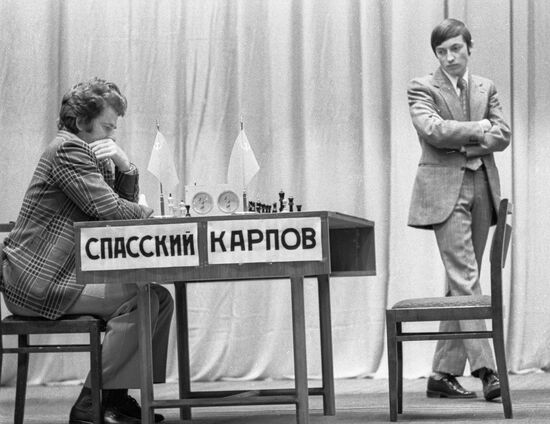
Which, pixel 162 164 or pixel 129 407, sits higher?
pixel 162 164

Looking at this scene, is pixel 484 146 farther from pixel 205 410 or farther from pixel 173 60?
pixel 173 60

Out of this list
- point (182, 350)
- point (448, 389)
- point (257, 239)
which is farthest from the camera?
point (448, 389)

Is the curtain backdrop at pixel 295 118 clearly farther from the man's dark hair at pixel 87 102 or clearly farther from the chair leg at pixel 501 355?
the man's dark hair at pixel 87 102

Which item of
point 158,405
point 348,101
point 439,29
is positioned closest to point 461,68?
point 439,29

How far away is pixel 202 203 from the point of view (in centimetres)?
318

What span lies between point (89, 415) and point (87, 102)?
0.97 meters

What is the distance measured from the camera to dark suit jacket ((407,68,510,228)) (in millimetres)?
4094

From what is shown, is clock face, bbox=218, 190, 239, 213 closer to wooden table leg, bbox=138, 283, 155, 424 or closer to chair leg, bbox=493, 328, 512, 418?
wooden table leg, bbox=138, 283, 155, 424

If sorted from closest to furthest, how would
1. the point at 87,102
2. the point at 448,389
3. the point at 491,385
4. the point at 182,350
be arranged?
the point at 87,102
the point at 182,350
the point at 491,385
the point at 448,389

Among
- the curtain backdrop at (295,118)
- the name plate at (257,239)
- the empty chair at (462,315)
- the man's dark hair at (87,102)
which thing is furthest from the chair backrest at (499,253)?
the curtain backdrop at (295,118)

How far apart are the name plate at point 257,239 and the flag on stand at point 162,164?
1.98ft

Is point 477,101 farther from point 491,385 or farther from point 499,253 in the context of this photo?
point 491,385

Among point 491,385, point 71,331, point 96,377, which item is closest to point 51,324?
point 71,331

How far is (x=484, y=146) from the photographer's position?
412 cm
